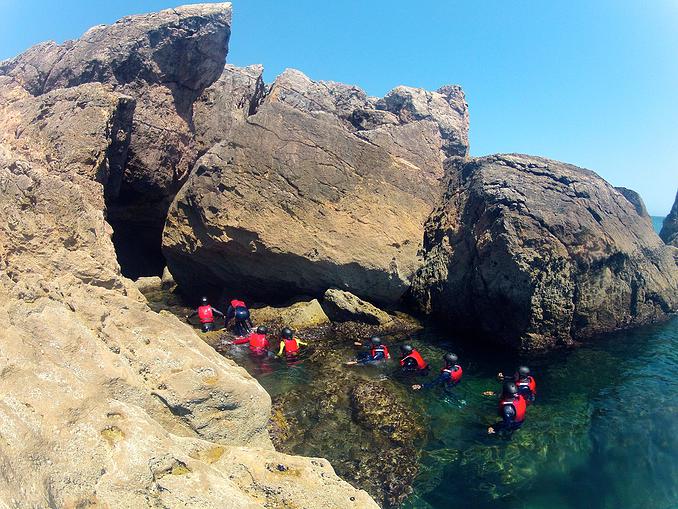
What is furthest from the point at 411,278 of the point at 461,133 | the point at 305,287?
the point at 461,133

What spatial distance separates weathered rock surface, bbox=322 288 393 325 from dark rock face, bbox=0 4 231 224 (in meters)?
10.0

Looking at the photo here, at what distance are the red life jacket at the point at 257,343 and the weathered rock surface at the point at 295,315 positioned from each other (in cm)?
225

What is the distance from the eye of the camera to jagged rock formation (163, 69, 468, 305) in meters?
15.8

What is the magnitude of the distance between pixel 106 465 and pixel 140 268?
22.9 meters

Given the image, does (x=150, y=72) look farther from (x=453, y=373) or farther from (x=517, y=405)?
(x=517, y=405)

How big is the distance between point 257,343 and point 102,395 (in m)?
8.93

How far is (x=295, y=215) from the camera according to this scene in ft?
52.9

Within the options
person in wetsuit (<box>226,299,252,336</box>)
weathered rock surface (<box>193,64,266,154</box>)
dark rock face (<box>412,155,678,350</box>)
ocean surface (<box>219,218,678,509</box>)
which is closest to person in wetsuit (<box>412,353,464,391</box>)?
ocean surface (<box>219,218,678,509</box>)

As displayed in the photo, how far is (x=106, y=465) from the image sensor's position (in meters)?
4.21

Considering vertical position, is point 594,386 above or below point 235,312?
above

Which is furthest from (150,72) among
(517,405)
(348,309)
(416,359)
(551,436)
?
(551,436)

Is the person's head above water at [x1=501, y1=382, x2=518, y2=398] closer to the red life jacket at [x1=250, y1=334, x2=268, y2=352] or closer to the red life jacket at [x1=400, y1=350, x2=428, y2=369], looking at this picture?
the red life jacket at [x1=400, y1=350, x2=428, y2=369]

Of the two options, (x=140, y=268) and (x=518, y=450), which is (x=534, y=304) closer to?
(x=518, y=450)

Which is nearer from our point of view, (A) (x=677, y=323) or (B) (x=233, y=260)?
(B) (x=233, y=260)
